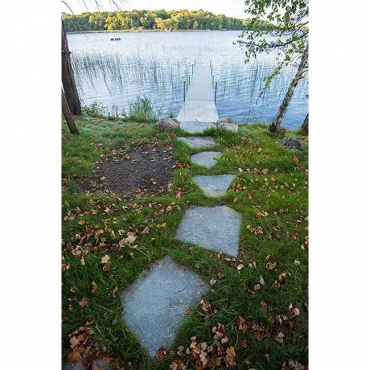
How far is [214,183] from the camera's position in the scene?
3381 millimetres

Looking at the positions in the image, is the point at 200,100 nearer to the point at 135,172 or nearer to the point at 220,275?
the point at 135,172

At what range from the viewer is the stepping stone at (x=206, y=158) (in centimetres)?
390

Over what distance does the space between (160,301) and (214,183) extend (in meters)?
1.79

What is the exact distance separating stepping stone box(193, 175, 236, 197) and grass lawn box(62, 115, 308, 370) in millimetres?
114

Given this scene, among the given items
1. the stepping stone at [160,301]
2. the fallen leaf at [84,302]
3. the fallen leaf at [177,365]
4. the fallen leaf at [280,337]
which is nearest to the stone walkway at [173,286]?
the stepping stone at [160,301]

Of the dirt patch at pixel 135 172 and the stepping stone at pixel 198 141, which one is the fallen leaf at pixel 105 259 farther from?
the stepping stone at pixel 198 141

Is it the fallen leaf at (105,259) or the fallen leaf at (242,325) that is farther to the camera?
the fallen leaf at (105,259)

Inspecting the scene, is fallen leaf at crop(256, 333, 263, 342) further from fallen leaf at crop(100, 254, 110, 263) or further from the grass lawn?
fallen leaf at crop(100, 254, 110, 263)

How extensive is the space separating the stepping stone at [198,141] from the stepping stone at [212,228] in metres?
1.88

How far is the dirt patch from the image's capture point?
3352 millimetres

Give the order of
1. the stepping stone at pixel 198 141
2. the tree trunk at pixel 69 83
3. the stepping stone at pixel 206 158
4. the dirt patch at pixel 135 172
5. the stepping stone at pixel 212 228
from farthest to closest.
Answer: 1. the tree trunk at pixel 69 83
2. the stepping stone at pixel 198 141
3. the stepping stone at pixel 206 158
4. the dirt patch at pixel 135 172
5. the stepping stone at pixel 212 228

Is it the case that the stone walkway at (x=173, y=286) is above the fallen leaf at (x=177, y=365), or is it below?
above
